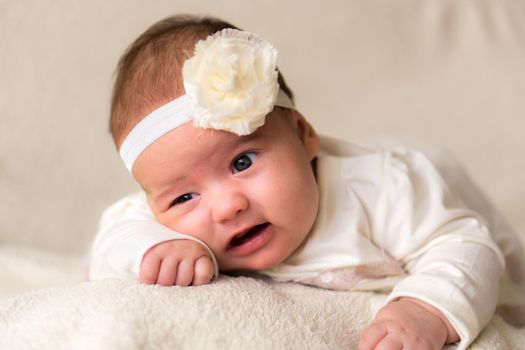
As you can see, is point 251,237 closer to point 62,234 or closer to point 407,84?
point 62,234

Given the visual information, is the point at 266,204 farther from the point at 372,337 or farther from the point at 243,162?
the point at 372,337

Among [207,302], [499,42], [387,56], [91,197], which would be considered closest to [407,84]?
[387,56]

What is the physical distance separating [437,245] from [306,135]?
0.27m

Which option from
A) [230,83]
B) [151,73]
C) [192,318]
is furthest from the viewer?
[151,73]

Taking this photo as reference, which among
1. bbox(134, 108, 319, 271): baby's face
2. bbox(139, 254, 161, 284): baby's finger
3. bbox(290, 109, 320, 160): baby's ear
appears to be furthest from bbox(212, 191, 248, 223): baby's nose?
bbox(290, 109, 320, 160): baby's ear

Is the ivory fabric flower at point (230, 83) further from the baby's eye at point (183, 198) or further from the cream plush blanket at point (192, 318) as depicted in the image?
the cream plush blanket at point (192, 318)

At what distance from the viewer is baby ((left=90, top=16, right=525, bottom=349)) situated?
95 centimetres

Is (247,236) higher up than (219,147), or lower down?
lower down

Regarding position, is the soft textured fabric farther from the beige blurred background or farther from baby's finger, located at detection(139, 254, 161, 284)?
the beige blurred background

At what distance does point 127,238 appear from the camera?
112 cm

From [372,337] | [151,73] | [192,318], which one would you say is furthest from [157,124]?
[372,337]

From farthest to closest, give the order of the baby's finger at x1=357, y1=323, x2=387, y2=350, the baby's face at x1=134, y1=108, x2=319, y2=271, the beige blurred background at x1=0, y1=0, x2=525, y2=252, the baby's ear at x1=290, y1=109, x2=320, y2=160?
the beige blurred background at x1=0, y1=0, x2=525, y2=252
the baby's ear at x1=290, y1=109, x2=320, y2=160
the baby's face at x1=134, y1=108, x2=319, y2=271
the baby's finger at x1=357, y1=323, x2=387, y2=350

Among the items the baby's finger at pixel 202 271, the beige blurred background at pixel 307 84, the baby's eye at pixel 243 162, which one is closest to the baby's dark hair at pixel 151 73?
the baby's eye at pixel 243 162

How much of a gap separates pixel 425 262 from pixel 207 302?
0.36m
